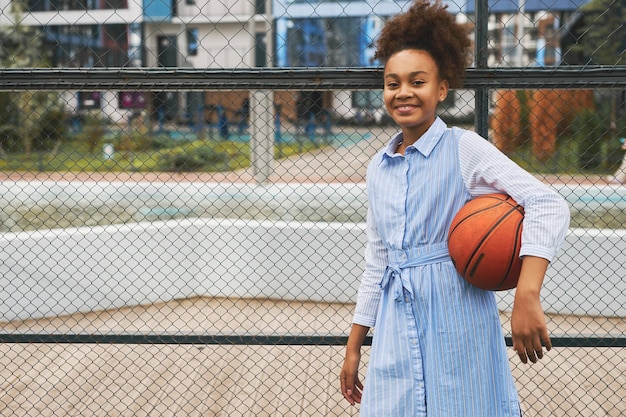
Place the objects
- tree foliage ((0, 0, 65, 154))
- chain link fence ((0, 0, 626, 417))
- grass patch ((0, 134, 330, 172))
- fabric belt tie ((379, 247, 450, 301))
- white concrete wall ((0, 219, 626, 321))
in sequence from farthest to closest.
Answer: tree foliage ((0, 0, 65, 154)), grass patch ((0, 134, 330, 172)), white concrete wall ((0, 219, 626, 321)), chain link fence ((0, 0, 626, 417)), fabric belt tie ((379, 247, 450, 301))

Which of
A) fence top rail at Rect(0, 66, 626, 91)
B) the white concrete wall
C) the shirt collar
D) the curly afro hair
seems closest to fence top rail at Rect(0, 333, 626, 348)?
fence top rail at Rect(0, 66, 626, 91)

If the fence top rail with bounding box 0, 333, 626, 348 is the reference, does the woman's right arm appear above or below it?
above

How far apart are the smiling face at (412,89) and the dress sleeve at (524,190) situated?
0.13 m

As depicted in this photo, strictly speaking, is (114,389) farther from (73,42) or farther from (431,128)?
(73,42)

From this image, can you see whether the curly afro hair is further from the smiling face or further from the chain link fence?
the chain link fence

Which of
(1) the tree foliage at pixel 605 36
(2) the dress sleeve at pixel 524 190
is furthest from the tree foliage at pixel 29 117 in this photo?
(2) the dress sleeve at pixel 524 190

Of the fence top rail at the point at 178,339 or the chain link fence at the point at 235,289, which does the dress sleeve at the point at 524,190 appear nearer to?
the chain link fence at the point at 235,289

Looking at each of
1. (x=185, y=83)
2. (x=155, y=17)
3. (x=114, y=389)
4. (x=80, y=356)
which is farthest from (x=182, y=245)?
(x=155, y=17)

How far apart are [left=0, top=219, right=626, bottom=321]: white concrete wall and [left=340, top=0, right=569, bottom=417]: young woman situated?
3.63 metres

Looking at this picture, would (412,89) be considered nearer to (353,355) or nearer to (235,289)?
(353,355)

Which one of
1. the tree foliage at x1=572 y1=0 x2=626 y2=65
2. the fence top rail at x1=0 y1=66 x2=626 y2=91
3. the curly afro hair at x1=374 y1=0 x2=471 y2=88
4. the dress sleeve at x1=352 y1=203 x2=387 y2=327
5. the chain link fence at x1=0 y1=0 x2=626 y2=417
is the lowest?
the chain link fence at x1=0 y1=0 x2=626 y2=417

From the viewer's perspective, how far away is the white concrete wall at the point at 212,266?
539 cm

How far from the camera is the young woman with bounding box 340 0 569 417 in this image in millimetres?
1792

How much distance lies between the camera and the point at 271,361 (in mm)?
4465
